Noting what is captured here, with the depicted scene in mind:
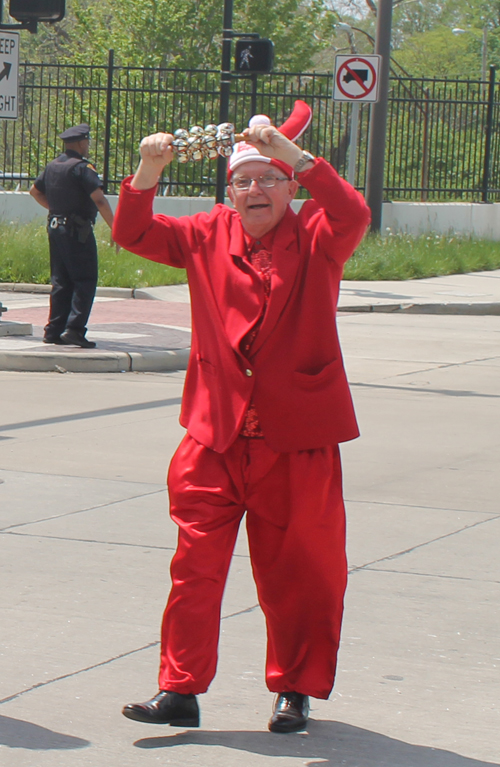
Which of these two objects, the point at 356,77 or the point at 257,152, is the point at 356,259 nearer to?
the point at 356,77

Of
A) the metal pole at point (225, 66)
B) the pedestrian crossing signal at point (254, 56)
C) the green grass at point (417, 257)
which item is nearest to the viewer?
the metal pole at point (225, 66)

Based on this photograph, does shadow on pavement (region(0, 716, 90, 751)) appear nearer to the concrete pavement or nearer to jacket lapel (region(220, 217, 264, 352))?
the concrete pavement

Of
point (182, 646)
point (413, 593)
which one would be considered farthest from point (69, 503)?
point (182, 646)

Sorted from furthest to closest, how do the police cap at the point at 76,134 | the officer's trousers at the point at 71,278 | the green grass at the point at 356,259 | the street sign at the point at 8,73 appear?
the green grass at the point at 356,259
the street sign at the point at 8,73
the officer's trousers at the point at 71,278
the police cap at the point at 76,134

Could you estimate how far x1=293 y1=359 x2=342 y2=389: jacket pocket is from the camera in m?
3.79

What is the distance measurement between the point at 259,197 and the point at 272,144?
0.61ft

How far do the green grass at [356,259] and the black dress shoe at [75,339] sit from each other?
538cm

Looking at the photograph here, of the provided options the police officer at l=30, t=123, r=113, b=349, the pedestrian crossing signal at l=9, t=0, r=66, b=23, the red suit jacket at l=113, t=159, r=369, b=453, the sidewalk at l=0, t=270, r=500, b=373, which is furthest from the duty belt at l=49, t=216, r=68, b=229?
the red suit jacket at l=113, t=159, r=369, b=453

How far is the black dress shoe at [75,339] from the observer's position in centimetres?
1171

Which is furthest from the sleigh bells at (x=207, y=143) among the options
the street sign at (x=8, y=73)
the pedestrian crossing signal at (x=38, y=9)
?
the street sign at (x=8, y=73)

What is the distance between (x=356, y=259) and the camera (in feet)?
65.8

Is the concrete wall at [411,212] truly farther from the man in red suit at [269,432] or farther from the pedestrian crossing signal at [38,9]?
the man in red suit at [269,432]

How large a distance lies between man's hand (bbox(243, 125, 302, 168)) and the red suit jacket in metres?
0.07

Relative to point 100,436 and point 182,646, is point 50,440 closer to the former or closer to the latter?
point 100,436
